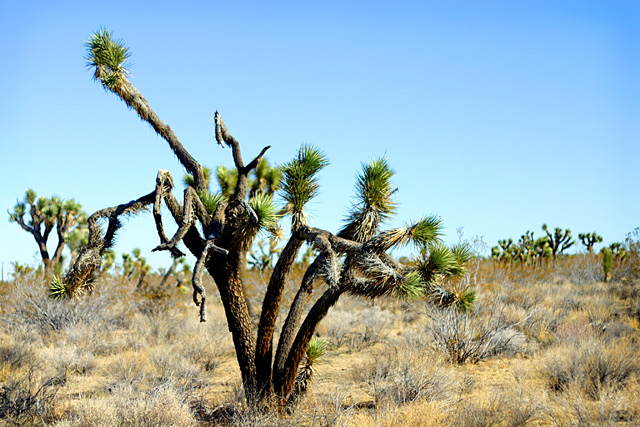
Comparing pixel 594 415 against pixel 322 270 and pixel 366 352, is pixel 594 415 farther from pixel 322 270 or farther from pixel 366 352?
pixel 366 352

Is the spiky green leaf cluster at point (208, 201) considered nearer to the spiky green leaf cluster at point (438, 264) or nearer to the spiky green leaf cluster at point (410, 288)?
the spiky green leaf cluster at point (410, 288)

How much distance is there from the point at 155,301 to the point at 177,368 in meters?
7.55

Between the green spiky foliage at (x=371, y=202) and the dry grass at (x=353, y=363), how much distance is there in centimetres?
225

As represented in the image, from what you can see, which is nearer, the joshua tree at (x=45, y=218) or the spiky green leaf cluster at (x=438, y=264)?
the spiky green leaf cluster at (x=438, y=264)

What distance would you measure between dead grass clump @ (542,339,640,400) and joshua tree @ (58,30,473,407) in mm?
2895

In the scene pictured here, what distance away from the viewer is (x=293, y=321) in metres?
7.68

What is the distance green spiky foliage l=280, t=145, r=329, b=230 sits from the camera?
7.25m

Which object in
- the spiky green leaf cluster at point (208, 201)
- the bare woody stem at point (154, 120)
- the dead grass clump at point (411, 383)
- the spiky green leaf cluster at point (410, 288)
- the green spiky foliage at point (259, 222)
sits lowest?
the dead grass clump at point (411, 383)

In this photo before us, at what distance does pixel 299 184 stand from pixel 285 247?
0.96 meters

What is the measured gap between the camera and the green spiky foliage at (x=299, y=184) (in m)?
7.25

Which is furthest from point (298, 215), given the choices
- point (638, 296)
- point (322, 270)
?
point (638, 296)

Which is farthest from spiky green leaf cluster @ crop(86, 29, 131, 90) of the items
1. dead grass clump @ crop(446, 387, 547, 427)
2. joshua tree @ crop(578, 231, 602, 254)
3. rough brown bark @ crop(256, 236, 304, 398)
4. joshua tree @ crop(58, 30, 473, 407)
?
joshua tree @ crop(578, 231, 602, 254)

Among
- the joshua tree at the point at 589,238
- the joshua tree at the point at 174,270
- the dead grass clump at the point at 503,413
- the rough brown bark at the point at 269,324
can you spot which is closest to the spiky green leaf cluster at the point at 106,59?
the rough brown bark at the point at 269,324

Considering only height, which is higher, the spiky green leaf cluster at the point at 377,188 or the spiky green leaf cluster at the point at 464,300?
the spiky green leaf cluster at the point at 377,188
